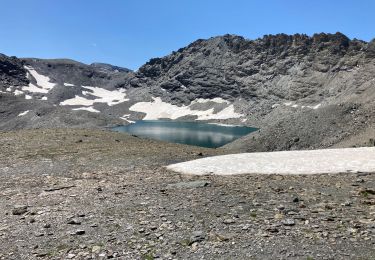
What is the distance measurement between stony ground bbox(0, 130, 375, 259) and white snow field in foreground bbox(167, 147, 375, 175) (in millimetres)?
1400

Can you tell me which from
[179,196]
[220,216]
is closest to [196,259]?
[220,216]

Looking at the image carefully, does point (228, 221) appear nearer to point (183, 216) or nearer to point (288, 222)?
point (183, 216)

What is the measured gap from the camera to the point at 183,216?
12.7 meters

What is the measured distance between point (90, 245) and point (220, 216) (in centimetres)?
425

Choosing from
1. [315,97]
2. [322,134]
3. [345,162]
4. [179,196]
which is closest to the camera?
[179,196]

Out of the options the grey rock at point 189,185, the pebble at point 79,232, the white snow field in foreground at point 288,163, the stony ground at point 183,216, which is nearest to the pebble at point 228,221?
the stony ground at point 183,216

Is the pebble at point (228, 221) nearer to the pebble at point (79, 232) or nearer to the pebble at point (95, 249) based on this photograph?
the pebble at point (95, 249)

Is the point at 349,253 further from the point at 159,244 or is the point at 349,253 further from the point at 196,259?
the point at 159,244

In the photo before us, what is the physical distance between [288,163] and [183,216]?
11.5m

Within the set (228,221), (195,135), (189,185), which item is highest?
(189,185)

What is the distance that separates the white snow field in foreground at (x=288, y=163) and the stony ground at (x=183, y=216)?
→ 4.59 ft

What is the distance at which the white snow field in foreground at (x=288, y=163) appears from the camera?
20.5 m

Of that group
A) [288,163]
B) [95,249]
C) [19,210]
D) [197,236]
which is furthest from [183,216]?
[288,163]

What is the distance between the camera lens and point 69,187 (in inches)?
711
